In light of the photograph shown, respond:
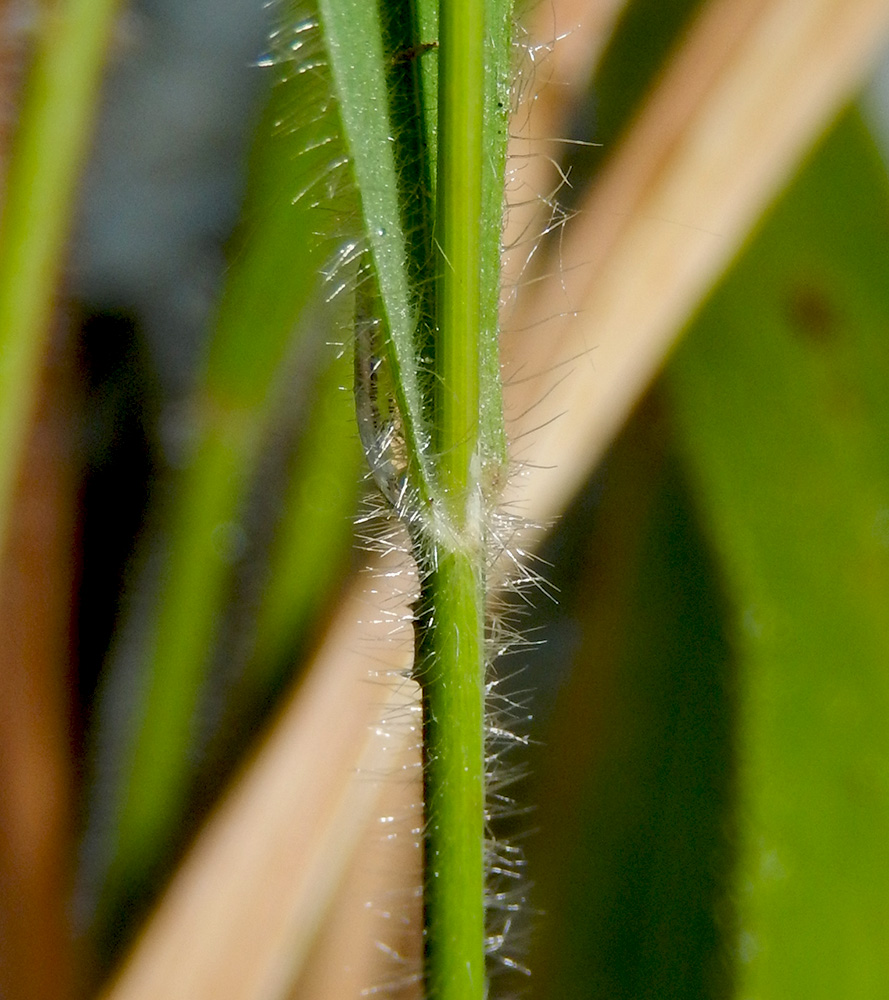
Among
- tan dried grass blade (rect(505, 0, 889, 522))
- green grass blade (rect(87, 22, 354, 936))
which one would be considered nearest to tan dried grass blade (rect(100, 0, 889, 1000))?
tan dried grass blade (rect(505, 0, 889, 522))

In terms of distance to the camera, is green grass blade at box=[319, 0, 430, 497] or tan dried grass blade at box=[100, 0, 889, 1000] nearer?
green grass blade at box=[319, 0, 430, 497]

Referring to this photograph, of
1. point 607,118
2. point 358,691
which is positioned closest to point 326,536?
point 358,691

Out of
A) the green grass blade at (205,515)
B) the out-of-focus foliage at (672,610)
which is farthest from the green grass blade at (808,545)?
the green grass blade at (205,515)

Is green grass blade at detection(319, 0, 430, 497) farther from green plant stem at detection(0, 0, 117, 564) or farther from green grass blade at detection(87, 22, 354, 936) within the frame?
green grass blade at detection(87, 22, 354, 936)

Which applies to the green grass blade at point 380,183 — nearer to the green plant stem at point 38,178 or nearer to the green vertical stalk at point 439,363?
the green vertical stalk at point 439,363

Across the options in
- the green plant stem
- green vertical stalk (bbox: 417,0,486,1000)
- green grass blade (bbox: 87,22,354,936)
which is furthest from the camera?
green grass blade (bbox: 87,22,354,936)

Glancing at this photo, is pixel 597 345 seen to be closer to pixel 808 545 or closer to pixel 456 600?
pixel 808 545

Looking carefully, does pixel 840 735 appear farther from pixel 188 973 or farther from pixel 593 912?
pixel 188 973

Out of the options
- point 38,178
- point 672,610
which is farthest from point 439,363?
point 672,610
